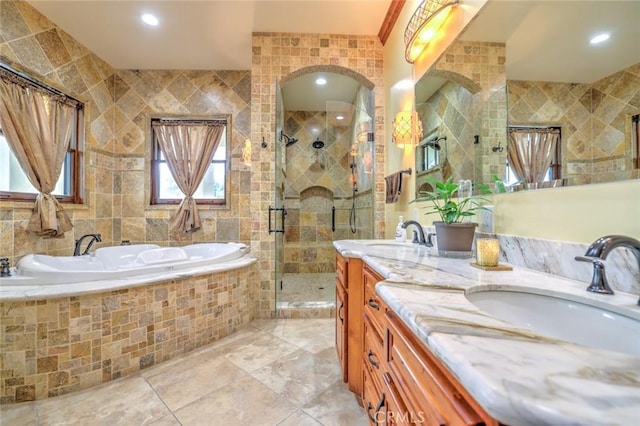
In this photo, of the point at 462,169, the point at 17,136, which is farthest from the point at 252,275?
the point at 17,136

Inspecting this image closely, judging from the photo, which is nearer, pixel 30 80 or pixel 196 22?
pixel 30 80

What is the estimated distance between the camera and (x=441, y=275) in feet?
2.62

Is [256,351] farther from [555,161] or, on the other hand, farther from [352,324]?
[555,161]

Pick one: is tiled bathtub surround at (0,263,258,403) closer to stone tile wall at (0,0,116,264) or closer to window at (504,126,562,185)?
stone tile wall at (0,0,116,264)

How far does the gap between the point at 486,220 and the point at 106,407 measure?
223 centimetres

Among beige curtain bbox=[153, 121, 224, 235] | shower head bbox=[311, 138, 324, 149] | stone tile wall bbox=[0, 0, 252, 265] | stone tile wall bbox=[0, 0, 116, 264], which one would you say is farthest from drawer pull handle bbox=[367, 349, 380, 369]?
shower head bbox=[311, 138, 324, 149]

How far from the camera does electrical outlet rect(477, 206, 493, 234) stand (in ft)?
3.75

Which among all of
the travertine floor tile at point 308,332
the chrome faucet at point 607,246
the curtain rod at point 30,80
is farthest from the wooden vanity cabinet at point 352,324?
the curtain rod at point 30,80

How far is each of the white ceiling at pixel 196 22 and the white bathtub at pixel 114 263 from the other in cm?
225

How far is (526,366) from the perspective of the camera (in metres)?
0.32

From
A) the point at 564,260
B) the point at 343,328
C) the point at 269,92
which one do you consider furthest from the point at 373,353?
the point at 269,92

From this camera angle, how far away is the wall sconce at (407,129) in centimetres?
185

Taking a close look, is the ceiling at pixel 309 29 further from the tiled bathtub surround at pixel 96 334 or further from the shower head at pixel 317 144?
the tiled bathtub surround at pixel 96 334

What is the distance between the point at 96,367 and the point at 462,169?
8.29ft
